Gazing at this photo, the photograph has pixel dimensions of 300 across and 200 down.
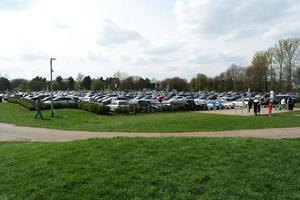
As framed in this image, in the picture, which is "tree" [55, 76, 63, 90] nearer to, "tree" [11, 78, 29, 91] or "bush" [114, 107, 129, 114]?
"tree" [11, 78, 29, 91]

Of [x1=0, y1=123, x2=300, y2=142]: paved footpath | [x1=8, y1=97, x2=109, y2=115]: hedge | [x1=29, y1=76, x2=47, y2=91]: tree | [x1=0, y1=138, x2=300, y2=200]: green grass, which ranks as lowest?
[x1=0, y1=123, x2=300, y2=142]: paved footpath

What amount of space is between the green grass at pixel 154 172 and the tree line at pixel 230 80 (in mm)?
70499

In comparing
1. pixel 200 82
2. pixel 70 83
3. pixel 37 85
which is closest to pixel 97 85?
pixel 70 83

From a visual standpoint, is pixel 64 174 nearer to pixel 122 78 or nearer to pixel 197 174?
pixel 197 174

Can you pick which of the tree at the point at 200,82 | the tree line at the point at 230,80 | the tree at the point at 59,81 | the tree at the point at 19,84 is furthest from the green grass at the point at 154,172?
the tree at the point at 59,81

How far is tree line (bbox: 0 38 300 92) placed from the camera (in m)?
92.9

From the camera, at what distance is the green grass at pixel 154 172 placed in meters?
6.80

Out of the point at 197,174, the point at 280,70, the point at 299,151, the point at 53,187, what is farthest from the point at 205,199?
the point at 280,70

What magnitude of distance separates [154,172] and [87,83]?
539 feet

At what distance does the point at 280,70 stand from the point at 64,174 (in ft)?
310

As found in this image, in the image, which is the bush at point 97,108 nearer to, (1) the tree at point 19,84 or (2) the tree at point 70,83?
(1) the tree at point 19,84

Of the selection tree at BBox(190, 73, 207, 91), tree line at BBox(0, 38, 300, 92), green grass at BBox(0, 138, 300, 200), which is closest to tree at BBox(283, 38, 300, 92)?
tree line at BBox(0, 38, 300, 92)

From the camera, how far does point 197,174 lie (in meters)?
7.61

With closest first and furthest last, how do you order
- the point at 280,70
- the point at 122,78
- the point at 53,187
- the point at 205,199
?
1. the point at 205,199
2. the point at 53,187
3. the point at 280,70
4. the point at 122,78
